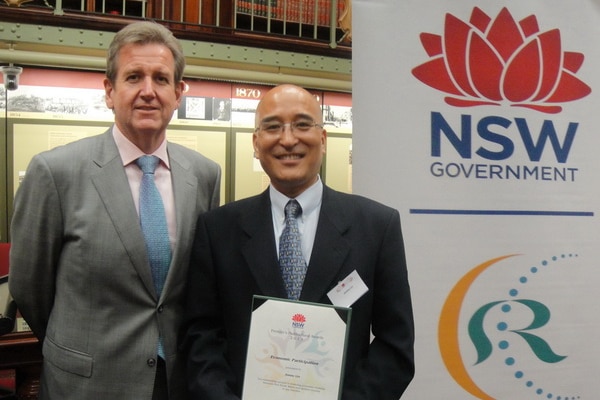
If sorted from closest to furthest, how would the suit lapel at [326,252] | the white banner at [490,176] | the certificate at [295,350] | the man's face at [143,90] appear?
1. the certificate at [295,350]
2. the suit lapel at [326,252]
3. the man's face at [143,90]
4. the white banner at [490,176]

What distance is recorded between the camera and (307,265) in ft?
4.71

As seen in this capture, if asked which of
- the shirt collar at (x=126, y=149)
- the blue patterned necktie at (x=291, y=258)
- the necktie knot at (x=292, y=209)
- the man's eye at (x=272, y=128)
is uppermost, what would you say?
the man's eye at (x=272, y=128)

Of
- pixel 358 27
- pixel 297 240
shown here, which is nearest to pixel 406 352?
pixel 297 240

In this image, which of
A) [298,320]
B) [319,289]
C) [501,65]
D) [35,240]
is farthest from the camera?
[501,65]

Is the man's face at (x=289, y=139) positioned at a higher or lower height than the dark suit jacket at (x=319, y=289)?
higher

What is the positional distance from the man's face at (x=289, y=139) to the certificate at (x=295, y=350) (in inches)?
12.4

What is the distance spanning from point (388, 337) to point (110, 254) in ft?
2.40

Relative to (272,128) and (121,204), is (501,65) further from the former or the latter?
(121,204)

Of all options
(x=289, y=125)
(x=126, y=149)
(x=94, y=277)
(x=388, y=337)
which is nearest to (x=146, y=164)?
(x=126, y=149)

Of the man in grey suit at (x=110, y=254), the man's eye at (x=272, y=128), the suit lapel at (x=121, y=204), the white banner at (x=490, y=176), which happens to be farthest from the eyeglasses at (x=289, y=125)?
the white banner at (x=490, y=176)

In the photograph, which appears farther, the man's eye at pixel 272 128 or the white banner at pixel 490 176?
the white banner at pixel 490 176

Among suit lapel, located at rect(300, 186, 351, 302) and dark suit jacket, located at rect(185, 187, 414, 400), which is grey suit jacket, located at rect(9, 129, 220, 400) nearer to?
dark suit jacket, located at rect(185, 187, 414, 400)

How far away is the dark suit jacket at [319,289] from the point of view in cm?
142

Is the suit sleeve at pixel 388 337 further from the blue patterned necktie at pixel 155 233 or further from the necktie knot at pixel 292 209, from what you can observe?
the blue patterned necktie at pixel 155 233
